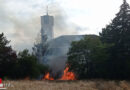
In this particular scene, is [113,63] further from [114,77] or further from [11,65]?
[11,65]

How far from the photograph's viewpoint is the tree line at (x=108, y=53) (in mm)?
37375

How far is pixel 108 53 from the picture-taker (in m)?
38.7

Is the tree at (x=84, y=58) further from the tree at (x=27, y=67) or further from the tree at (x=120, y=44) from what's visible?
the tree at (x=27, y=67)

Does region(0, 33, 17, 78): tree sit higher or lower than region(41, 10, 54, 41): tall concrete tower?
lower

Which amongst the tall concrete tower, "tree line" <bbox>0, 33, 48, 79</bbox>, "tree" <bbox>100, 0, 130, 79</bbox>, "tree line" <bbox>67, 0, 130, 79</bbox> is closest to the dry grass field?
"tree" <bbox>100, 0, 130, 79</bbox>

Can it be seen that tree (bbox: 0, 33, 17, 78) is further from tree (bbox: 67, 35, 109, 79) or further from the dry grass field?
the dry grass field

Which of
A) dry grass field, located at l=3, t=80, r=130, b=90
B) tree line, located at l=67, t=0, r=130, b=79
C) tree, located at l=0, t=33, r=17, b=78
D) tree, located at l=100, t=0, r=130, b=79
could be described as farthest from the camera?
tree, located at l=0, t=33, r=17, b=78

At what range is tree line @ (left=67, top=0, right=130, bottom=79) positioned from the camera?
123 ft

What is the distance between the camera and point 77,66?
1693 inches

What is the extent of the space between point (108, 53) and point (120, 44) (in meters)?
2.72

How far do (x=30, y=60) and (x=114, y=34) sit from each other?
17.8 m

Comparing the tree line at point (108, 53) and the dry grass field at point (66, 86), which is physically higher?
the tree line at point (108, 53)

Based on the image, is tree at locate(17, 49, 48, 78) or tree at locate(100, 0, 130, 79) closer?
tree at locate(100, 0, 130, 79)

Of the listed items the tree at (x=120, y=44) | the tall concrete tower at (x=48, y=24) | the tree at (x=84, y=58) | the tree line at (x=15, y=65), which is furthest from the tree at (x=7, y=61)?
the tall concrete tower at (x=48, y=24)
